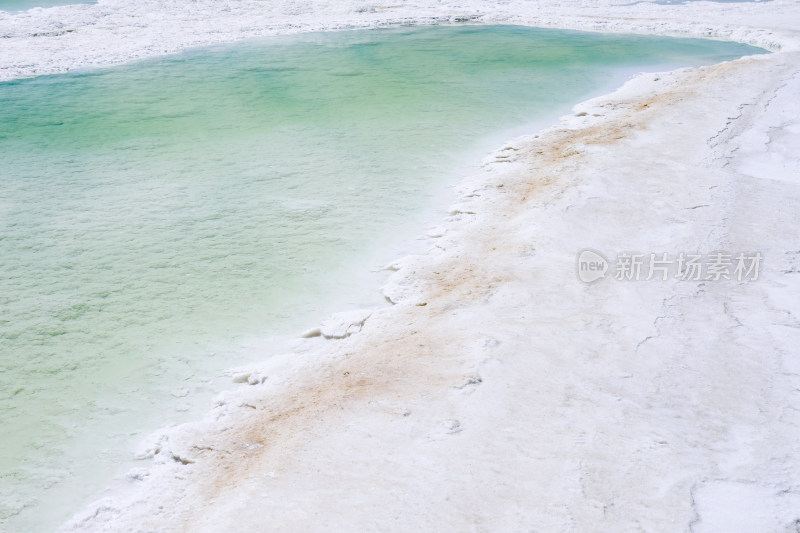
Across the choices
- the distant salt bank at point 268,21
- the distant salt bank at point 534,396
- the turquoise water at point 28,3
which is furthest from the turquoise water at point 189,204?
the turquoise water at point 28,3

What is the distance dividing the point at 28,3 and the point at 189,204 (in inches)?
540

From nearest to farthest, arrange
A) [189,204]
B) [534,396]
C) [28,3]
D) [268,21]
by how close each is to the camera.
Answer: [534,396]
[189,204]
[268,21]
[28,3]

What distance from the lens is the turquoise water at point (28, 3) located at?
15680mm

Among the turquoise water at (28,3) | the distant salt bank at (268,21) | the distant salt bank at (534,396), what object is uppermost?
the turquoise water at (28,3)

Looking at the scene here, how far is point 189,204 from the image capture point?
20.6 feet

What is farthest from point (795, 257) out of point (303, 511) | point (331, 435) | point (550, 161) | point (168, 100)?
point (168, 100)

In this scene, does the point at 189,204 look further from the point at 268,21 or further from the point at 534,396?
the point at 268,21

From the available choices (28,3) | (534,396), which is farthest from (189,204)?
(28,3)

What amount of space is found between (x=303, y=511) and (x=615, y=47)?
13108mm

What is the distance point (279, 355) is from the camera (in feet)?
13.2

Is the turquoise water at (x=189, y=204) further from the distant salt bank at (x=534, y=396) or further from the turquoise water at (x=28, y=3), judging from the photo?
the turquoise water at (x=28, y=3)

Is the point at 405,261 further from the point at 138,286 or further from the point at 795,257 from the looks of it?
the point at 795,257

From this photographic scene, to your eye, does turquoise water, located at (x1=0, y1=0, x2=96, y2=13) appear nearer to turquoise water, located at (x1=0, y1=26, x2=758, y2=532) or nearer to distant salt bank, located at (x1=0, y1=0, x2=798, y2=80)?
distant salt bank, located at (x1=0, y1=0, x2=798, y2=80)

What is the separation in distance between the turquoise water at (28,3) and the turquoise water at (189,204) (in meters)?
6.12
